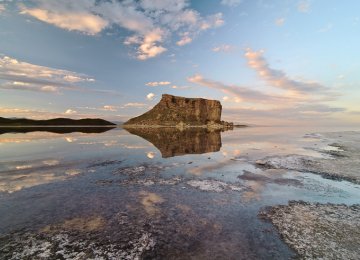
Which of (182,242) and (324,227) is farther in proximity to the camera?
(324,227)

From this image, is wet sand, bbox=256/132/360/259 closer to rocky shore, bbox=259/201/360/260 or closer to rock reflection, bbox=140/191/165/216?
rocky shore, bbox=259/201/360/260

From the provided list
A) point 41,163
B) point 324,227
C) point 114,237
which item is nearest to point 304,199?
point 324,227

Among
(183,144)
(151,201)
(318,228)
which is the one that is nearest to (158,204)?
(151,201)

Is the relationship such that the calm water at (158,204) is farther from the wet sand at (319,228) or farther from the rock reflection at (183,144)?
the rock reflection at (183,144)

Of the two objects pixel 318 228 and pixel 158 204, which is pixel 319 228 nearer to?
pixel 318 228

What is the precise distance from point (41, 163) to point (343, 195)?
25.5 meters

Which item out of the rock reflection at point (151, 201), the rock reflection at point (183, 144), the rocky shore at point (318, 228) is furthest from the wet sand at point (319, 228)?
the rock reflection at point (183, 144)

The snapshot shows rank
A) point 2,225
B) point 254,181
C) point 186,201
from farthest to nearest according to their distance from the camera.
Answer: point 254,181
point 186,201
point 2,225

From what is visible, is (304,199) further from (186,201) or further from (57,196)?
(57,196)

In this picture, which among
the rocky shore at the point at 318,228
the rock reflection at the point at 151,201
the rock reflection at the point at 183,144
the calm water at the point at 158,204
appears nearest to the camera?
the rocky shore at the point at 318,228

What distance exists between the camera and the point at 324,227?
10203mm

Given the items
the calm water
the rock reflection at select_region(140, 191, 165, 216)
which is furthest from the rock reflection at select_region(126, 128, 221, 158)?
the rock reflection at select_region(140, 191, 165, 216)

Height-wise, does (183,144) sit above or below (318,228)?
above

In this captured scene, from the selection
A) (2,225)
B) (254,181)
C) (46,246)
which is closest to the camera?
(46,246)
